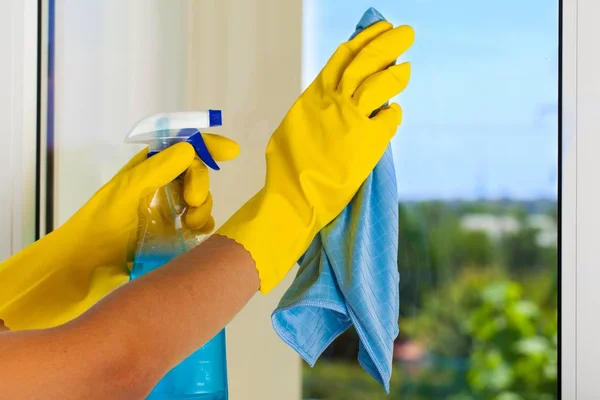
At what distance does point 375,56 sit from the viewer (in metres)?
0.66

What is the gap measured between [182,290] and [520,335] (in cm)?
51

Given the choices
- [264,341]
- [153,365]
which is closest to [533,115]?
[264,341]

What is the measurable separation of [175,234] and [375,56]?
0.99 feet

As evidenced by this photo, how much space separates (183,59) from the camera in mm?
998

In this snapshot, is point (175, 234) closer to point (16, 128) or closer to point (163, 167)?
point (163, 167)

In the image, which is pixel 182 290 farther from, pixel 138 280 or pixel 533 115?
pixel 533 115

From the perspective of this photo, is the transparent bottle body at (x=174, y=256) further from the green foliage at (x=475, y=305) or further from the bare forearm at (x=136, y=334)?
the green foliage at (x=475, y=305)

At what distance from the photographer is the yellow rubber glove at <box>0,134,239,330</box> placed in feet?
2.44

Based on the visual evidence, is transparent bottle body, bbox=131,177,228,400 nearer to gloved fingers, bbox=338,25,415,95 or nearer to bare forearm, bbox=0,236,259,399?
bare forearm, bbox=0,236,259,399

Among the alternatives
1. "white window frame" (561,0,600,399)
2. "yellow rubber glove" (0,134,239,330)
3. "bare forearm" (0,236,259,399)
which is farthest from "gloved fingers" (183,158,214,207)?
"white window frame" (561,0,600,399)

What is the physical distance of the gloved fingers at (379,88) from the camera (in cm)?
64

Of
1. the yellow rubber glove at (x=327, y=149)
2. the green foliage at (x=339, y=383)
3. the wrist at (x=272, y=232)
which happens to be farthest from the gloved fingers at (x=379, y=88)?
the green foliage at (x=339, y=383)

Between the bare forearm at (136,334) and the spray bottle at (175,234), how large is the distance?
133mm

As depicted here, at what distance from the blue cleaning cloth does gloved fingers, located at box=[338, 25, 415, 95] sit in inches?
1.9
